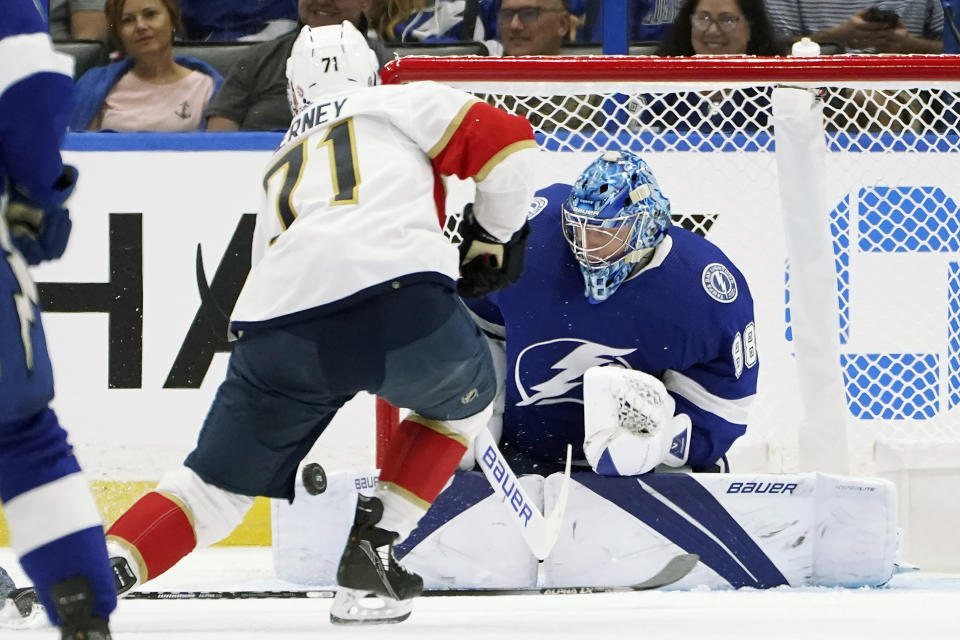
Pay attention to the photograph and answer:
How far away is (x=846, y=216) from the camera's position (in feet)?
11.4

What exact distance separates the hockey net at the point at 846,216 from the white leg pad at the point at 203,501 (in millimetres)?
1234

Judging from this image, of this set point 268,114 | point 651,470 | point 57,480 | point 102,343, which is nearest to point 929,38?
point 268,114

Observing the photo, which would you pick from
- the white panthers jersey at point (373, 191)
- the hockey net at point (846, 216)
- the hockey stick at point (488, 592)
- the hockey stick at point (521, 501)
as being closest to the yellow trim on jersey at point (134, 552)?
the white panthers jersey at point (373, 191)

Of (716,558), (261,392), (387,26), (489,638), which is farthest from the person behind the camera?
(387,26)

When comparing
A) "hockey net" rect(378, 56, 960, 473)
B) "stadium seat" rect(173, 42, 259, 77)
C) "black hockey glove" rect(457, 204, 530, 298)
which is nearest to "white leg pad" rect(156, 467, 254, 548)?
"black hockey glove" rect(457, 204, 530, 298)

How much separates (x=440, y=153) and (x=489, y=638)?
719 millimetres

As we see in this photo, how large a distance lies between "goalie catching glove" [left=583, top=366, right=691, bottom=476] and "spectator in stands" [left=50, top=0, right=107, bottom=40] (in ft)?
7.97

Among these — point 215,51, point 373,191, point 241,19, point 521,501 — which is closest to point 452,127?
point 373,191

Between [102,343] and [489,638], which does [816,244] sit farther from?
[102,343]

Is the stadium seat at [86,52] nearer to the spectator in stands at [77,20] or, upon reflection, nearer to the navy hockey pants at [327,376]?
the spectator in stands at [77,20]

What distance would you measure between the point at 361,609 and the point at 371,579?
2.6 inches

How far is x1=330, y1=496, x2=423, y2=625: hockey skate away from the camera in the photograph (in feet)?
6.70

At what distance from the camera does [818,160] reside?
3.02 m

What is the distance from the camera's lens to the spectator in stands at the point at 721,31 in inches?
165
